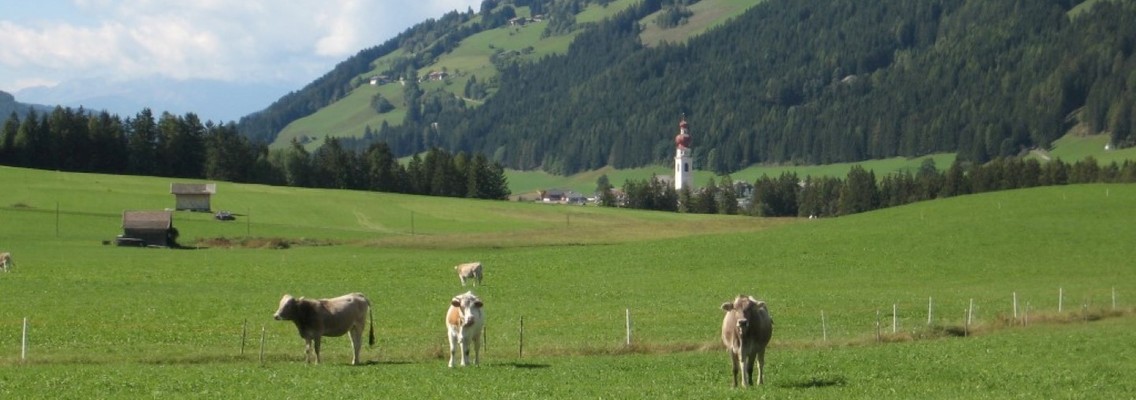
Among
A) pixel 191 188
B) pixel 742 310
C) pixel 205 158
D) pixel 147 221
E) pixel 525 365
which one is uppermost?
pixel 205 158

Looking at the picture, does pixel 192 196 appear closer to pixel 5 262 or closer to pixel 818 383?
pixel 5 262

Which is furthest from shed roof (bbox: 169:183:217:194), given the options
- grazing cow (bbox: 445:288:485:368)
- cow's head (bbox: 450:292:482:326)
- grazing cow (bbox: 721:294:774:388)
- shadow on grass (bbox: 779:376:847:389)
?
shadow on grass (bbox: 779:376:847:389)

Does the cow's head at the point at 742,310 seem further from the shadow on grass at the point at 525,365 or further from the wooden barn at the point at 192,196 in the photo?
the wooden barn at the point at 192,196

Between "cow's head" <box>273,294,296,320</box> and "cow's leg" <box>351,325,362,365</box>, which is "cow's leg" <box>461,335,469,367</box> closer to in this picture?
"cow's leg" <box>351,325,362,365</box>

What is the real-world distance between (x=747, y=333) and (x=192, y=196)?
9104cm

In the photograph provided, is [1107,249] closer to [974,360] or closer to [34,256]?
[974,360]

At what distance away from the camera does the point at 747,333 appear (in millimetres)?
26391

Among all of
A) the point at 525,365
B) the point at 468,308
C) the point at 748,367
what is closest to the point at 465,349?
the point at 468,308

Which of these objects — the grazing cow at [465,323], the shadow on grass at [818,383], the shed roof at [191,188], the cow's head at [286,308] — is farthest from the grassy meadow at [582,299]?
the shed roof at [191,188]

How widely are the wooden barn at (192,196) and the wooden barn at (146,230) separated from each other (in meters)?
20.8

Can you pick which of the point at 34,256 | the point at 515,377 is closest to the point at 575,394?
the point at 515,377

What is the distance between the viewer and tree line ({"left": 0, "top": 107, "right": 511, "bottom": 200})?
5802 inches

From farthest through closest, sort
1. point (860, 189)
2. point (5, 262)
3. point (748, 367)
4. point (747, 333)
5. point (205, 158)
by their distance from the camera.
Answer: point (860, 189) < point (205, 158) < point (5, 262) < point (748, 367) < point (747, 333)

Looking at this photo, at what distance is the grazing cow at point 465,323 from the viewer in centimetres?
3042
